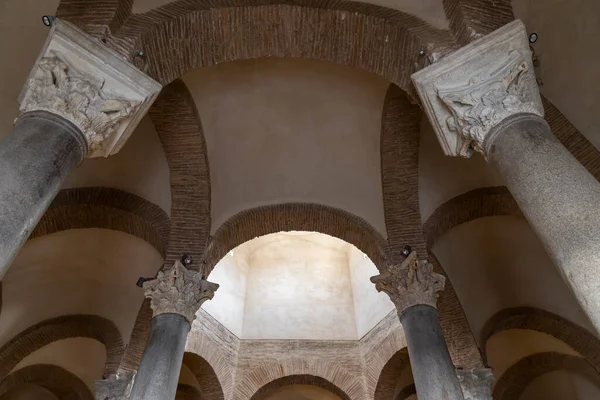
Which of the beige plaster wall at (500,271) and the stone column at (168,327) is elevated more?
the beige plaster wall at (500,271)

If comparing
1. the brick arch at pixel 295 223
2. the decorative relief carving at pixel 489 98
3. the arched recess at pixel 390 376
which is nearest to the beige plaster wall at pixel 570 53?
the decorative relief carving at pixel 489 98

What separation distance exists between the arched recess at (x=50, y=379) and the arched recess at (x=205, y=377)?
A: 78.7 inches

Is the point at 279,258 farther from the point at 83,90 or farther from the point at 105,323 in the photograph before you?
the point at 83,90

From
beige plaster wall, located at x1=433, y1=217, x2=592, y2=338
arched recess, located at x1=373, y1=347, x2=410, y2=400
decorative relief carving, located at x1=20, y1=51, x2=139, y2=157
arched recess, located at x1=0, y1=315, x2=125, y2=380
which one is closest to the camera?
decorative relief carving, located at x1=20, y1=51, x2=139, y2=157

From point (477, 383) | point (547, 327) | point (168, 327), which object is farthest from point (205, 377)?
point (547, 327)

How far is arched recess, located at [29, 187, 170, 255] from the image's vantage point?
6.88m

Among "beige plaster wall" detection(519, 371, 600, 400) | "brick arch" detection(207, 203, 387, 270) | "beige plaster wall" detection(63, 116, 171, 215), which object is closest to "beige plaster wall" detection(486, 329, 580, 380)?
"beige plaster wall" detection(519, 371, 600, 400)

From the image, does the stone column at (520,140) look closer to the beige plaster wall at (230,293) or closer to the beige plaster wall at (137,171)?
the beige plaster wall at (137,171)

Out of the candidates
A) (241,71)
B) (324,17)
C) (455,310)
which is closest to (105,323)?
(241,71)

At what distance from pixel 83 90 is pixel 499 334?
7.76 meters

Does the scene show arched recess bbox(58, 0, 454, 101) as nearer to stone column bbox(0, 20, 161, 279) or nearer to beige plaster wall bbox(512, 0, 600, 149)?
stone column bbox(0, 20, 161, 279)

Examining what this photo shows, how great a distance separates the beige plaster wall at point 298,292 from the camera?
11.1 m

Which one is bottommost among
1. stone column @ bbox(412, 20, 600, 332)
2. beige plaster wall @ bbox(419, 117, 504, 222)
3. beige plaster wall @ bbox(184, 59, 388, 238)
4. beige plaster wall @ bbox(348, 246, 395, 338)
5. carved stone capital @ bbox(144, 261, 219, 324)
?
stone column @ bbox(412, 20, 600, 332)

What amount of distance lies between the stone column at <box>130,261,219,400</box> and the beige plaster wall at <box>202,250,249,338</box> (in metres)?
4.51
